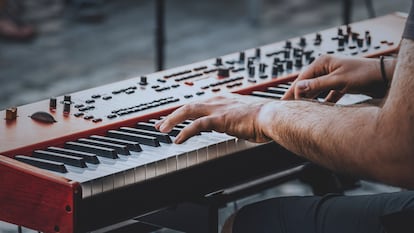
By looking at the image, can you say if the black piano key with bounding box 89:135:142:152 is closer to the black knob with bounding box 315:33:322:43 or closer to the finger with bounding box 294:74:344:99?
the finger with bounding box 294:74:344:99

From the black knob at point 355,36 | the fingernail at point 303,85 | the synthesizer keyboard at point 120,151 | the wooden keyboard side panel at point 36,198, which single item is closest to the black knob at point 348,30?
the black knob at point 355,36

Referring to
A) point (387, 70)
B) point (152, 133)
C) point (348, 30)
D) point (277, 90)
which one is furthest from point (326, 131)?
point (348, 30)

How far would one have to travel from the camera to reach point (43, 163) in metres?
2.21

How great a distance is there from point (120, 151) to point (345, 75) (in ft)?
2.23

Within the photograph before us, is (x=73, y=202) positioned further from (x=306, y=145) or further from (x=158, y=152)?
(x=306, y=145)

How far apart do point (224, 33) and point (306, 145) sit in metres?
4.85

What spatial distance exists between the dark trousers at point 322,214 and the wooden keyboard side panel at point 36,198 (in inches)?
18.2

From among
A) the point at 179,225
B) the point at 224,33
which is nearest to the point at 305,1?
the point at 224,33

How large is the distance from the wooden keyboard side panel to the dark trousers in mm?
463

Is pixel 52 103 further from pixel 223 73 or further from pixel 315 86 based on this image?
pixel 315 86

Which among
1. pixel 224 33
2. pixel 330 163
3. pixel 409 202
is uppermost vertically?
pixel 330 163

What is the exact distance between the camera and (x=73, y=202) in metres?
2.09

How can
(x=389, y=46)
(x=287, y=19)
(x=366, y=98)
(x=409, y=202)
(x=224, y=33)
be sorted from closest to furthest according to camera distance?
(x=409, y=202) → (x=366, y=98) → (x=389, y=46) → (x=224, y=33) → (x=287, y=19)

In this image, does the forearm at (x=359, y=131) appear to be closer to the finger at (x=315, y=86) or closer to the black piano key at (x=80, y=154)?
the finger at (x=315, y=86)
